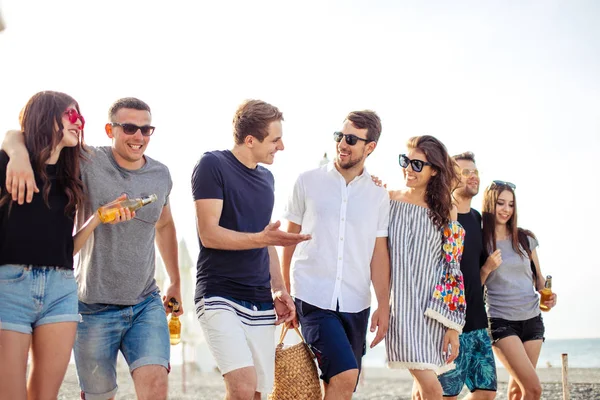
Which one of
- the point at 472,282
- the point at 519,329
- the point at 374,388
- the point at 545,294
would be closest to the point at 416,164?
the point at 472,282

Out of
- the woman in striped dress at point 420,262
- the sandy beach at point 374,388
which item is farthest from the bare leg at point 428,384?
the sandy beach at point 374,388

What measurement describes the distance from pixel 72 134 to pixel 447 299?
3115 millimetres

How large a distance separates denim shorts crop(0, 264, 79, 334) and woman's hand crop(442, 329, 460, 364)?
2.91 metres

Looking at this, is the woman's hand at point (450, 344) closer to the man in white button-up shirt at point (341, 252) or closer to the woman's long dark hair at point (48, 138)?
the man in white button-up shirt at point (341, 252)

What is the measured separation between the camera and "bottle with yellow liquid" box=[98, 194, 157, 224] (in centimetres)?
495

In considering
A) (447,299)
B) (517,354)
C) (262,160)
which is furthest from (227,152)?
(517,354)

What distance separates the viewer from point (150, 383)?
5.13 m

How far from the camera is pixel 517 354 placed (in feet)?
25.9

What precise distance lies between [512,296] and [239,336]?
145 inches

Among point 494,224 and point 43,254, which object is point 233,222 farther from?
point 494,224

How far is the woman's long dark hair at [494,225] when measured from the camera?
26.2 ft

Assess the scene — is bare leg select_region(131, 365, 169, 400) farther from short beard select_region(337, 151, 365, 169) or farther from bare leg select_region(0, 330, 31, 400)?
short beard select_region(337, 151, 365, 169)

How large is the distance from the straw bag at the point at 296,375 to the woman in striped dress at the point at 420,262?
2.32 feet

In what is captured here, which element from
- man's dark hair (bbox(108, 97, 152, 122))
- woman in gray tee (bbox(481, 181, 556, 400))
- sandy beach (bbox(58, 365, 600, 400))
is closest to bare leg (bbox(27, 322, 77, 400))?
man's dark hair (bbox(108, 97, 152, 122))
